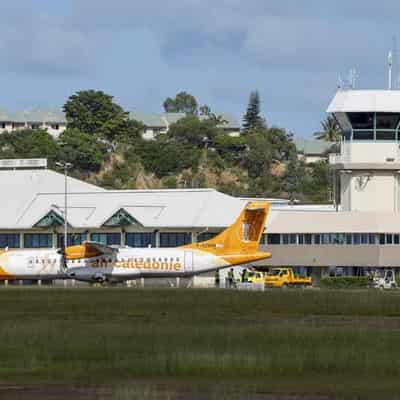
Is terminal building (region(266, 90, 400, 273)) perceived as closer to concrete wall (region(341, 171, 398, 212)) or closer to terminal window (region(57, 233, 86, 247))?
concrete wall (region(341, 171, 398, 212))

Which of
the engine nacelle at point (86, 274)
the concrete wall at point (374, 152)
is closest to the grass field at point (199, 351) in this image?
the engine nacelle at point (86, 274)

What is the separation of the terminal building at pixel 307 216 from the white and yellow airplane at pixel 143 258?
12.6 meters

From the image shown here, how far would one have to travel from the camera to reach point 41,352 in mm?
44812

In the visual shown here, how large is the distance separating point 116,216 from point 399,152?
916 inches

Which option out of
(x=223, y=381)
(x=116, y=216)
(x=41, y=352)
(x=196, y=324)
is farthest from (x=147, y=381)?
(x=116, y=216)

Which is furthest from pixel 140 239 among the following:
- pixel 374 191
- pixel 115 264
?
pixel 374 191

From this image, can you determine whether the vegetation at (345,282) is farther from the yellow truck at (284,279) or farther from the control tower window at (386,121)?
the control tower window at (386,121)

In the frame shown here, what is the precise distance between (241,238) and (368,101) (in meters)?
19.1

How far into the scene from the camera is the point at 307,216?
114 meters

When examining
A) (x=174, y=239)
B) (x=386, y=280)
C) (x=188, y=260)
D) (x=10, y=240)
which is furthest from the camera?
(x=10, y=240)

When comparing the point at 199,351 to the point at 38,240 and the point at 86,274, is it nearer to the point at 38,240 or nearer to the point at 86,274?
the point at 86,274

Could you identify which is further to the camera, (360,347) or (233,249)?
(233,249)

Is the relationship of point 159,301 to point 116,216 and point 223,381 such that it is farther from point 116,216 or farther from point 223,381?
point 116,216

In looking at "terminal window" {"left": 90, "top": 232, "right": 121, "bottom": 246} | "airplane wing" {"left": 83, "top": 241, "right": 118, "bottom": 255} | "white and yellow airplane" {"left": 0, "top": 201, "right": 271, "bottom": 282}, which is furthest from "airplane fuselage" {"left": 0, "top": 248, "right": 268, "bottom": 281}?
"terminal window" {"left": 90, "top": 232, "right": 121, "bottom": 246}
